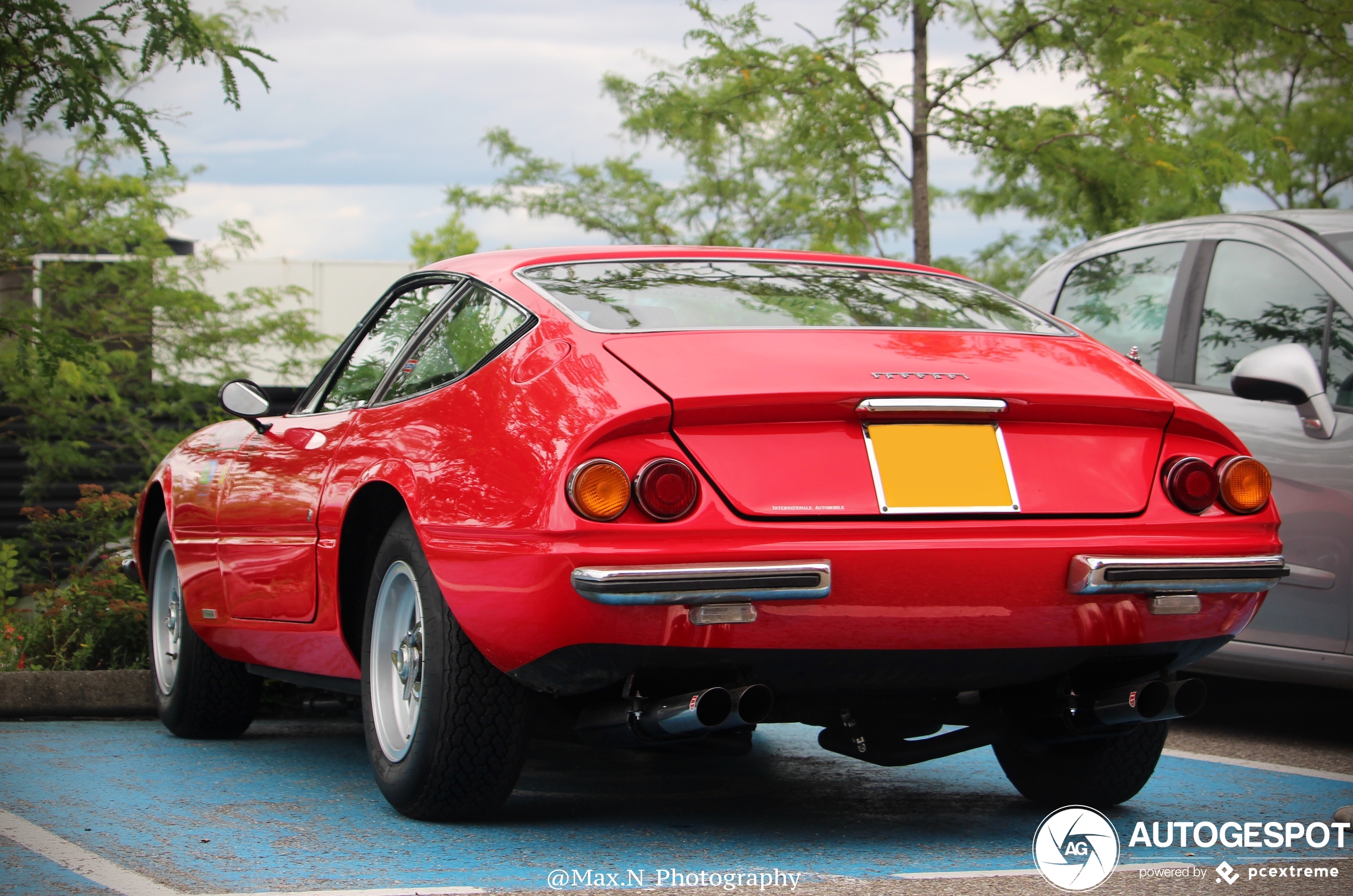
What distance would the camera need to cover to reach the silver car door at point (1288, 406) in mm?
5453

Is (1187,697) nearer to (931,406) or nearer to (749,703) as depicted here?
(931,406)

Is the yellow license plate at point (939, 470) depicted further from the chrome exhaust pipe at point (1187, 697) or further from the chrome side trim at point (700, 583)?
the chrome exhaust pipe at point (1187, 697)

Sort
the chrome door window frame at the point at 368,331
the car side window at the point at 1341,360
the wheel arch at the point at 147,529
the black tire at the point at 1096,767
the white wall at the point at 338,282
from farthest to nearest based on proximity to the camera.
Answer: the white wall at the point at 338,282
the wheel arch at the point at 147,529
the car side window at the point at 1341,360
the chrome door window frame at the point at 368,331
the black tire at the point at 1096,767

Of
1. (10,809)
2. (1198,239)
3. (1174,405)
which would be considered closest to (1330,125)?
(1198,239)

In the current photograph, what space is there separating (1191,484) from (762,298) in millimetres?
1204

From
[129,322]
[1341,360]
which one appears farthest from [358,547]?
[129,322]

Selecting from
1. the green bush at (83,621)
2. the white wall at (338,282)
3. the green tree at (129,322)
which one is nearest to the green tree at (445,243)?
the white wall at (338,282)

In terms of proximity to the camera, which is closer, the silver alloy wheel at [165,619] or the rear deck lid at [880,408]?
the rear deck lid at [880,408]

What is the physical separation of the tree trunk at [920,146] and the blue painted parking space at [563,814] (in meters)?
6.03

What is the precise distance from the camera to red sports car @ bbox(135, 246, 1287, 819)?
Answer: 3377 mm

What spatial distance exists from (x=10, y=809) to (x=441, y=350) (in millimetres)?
1741

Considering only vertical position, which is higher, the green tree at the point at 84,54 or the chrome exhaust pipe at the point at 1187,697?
the green tree at the point at 84,54

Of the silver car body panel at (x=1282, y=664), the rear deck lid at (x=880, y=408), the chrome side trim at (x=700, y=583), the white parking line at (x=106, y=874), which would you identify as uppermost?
the rear deck lid at (x=880, y=408)

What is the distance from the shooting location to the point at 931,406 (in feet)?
11.5
